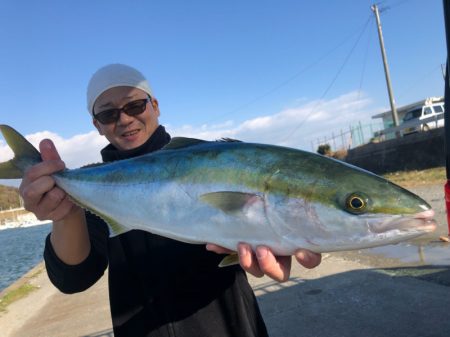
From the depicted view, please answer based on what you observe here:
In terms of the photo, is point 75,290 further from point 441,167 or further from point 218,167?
point 441,167

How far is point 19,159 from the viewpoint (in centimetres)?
261

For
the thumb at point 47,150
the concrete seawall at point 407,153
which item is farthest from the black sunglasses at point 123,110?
the concrete seawall at point 407,153

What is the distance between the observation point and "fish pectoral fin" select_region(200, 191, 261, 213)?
6.40 feet

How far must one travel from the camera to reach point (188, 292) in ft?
8.08

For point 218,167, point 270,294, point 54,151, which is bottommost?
point 270,294

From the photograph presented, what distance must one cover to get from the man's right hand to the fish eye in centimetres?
165

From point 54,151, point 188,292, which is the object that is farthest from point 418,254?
point 54,151

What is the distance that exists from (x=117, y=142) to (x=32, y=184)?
2.53ft

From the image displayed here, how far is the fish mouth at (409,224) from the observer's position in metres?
1.72

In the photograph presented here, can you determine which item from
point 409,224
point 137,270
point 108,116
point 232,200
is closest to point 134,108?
point 108,116

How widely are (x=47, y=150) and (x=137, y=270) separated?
0.98 m

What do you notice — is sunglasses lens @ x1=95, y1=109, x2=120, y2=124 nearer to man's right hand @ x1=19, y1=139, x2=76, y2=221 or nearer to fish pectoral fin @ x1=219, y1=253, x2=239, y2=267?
man's right hand @ x1=19, y1=139, x2=76, y2=221

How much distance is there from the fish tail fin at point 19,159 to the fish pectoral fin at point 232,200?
137cm

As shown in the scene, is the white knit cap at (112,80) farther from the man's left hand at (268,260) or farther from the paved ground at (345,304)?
the paved ground at (345,304)
